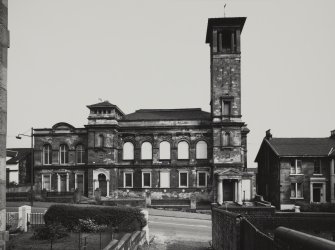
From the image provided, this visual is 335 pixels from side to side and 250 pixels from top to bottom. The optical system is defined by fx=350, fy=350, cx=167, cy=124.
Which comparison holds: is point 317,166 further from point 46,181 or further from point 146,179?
point 46,181

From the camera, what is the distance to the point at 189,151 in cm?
4084

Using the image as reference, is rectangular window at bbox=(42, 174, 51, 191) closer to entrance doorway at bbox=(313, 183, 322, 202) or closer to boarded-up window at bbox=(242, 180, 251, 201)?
boarded-up window at bbox=(242, 180, 251, 201)

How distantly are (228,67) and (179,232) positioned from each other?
22840 mm

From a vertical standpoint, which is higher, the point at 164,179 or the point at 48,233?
the point at 164,179

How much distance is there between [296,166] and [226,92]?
36.8ft

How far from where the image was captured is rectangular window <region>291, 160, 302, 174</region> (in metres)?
37.9

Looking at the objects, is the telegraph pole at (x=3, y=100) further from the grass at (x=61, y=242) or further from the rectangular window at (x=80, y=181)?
the rectangular window at (x=80, y=181)

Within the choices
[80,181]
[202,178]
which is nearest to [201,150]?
[202,178]

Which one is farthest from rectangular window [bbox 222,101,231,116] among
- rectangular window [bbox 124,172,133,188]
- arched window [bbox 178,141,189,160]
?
rectangular window [bbox 124,172,133,188]

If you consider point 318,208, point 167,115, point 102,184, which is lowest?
point 318,208

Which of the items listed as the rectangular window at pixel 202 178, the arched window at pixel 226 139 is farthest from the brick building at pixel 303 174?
the rectangular window at pixel 202 178

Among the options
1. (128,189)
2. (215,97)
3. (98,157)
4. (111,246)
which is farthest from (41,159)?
(111,246)

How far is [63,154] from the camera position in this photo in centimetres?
4184

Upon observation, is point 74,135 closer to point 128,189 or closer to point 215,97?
point 128,189
